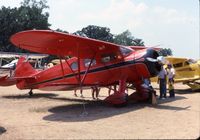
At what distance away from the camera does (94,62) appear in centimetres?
1418

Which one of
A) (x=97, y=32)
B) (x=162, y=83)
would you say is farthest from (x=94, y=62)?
(x=97, y=32)

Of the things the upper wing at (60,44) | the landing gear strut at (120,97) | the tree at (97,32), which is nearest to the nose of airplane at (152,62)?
the landing gear strut at (120,97)

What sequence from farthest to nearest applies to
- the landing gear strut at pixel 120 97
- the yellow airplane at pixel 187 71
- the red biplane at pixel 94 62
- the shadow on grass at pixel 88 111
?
the yellow airplane at pixel 187 71 < the landing gear strut at pixel 120 97 < the red biplane at pixel 94 62 < the shadow on grass at pixel 88 111

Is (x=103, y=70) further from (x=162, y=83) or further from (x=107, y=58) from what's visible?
(x=162, y=83)

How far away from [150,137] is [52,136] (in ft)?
7.41

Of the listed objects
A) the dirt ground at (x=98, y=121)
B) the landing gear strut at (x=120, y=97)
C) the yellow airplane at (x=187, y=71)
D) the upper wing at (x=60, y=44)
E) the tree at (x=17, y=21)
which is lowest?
the dirt ground at (x=98, y=121)

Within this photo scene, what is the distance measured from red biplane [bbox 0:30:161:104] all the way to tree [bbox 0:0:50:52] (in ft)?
214

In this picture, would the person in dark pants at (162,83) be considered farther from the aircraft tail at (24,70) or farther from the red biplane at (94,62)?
the aircraft tail at (24,70)

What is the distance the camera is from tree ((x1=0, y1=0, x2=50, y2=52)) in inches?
3127

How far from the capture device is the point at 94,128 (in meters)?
9.09

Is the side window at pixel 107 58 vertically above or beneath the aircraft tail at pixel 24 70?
above

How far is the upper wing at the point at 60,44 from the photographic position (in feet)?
39.0

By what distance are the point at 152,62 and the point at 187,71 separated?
7229 mm

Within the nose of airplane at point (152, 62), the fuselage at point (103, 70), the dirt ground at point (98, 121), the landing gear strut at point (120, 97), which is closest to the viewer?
the dirt ground at point (98, 121)
